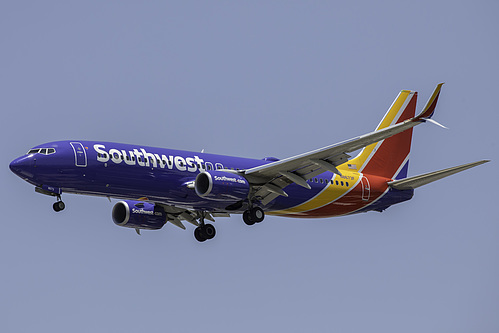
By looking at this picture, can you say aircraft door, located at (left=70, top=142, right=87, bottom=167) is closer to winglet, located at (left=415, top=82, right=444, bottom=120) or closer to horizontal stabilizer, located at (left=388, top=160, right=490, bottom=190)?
winglet, located at (left=415, top=82, right=444, bottom=120)

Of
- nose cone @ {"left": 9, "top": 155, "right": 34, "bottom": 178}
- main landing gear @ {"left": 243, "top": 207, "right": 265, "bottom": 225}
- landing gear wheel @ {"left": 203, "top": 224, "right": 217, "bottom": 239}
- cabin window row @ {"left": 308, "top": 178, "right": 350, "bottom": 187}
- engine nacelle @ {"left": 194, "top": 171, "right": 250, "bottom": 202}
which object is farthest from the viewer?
landing gear wheel @ {"left": 203, "top": 224, "right": 217, "bottom": 239}

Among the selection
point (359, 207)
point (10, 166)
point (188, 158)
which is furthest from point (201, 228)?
point (10, 166)

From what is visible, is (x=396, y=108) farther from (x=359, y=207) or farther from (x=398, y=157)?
(x=359, y=207)

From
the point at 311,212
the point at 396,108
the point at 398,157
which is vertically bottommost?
the point at 311,212

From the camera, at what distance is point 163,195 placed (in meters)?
41.6

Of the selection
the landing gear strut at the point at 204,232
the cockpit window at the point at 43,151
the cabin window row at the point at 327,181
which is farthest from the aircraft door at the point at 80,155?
the cabin window row at the point at 327,181

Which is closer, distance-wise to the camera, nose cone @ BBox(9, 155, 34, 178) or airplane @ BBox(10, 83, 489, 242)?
nose cone @ BBox(9, 155, 34, 178)

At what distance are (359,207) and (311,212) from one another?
10.5 feet

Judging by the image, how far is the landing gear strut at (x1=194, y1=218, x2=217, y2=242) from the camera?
47.3 metres

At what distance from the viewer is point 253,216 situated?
43.5 meters

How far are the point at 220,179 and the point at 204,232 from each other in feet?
23.3

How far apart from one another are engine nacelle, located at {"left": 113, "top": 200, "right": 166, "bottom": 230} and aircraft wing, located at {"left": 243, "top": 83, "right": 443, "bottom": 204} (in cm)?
653

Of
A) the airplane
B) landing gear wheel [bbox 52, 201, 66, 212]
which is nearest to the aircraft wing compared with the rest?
the airplane

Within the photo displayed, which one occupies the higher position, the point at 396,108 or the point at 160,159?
the point at 396,108
